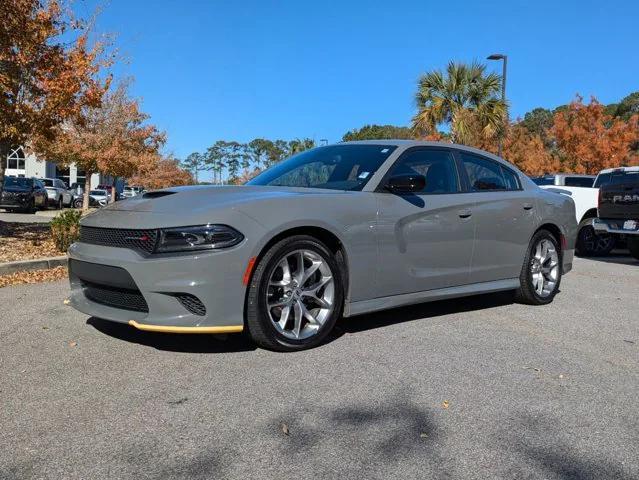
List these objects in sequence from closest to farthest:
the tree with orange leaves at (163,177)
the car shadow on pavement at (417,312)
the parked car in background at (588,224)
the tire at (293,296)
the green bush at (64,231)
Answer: the tire at (293,296), the car shadow on pavement at (417,312), the green bush at (64,231), the parked car in background at (588,224), the tree with orange leaves at (163,177)

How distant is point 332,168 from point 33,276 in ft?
14.6

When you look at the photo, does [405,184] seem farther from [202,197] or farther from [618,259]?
[618,259]

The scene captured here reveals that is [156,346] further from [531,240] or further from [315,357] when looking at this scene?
[531,240]

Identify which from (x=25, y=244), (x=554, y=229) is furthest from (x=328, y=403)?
(x=25, y=244)

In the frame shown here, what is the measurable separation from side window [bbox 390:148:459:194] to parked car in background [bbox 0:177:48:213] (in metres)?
21.5

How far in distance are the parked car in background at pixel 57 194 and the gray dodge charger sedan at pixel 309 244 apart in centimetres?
2798

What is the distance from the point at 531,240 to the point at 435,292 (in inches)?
63.9

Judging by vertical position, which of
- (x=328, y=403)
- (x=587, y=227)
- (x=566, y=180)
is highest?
(x=566, y=180)

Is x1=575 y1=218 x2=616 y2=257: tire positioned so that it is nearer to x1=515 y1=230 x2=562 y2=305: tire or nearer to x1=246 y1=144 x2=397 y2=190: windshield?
x1=515 y1=230 x2=562 y2=305: tire

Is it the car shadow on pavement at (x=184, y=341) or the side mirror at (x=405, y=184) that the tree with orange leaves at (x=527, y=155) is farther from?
the car shadow on pavement at (x=184, y=341)

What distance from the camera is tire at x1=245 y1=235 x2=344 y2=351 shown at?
3.91 meters

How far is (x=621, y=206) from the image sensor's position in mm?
10344

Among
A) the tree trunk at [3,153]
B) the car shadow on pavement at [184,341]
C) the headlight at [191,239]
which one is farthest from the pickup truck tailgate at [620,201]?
the tree trunk at [3,153]

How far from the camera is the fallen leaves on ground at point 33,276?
6.97 meters
